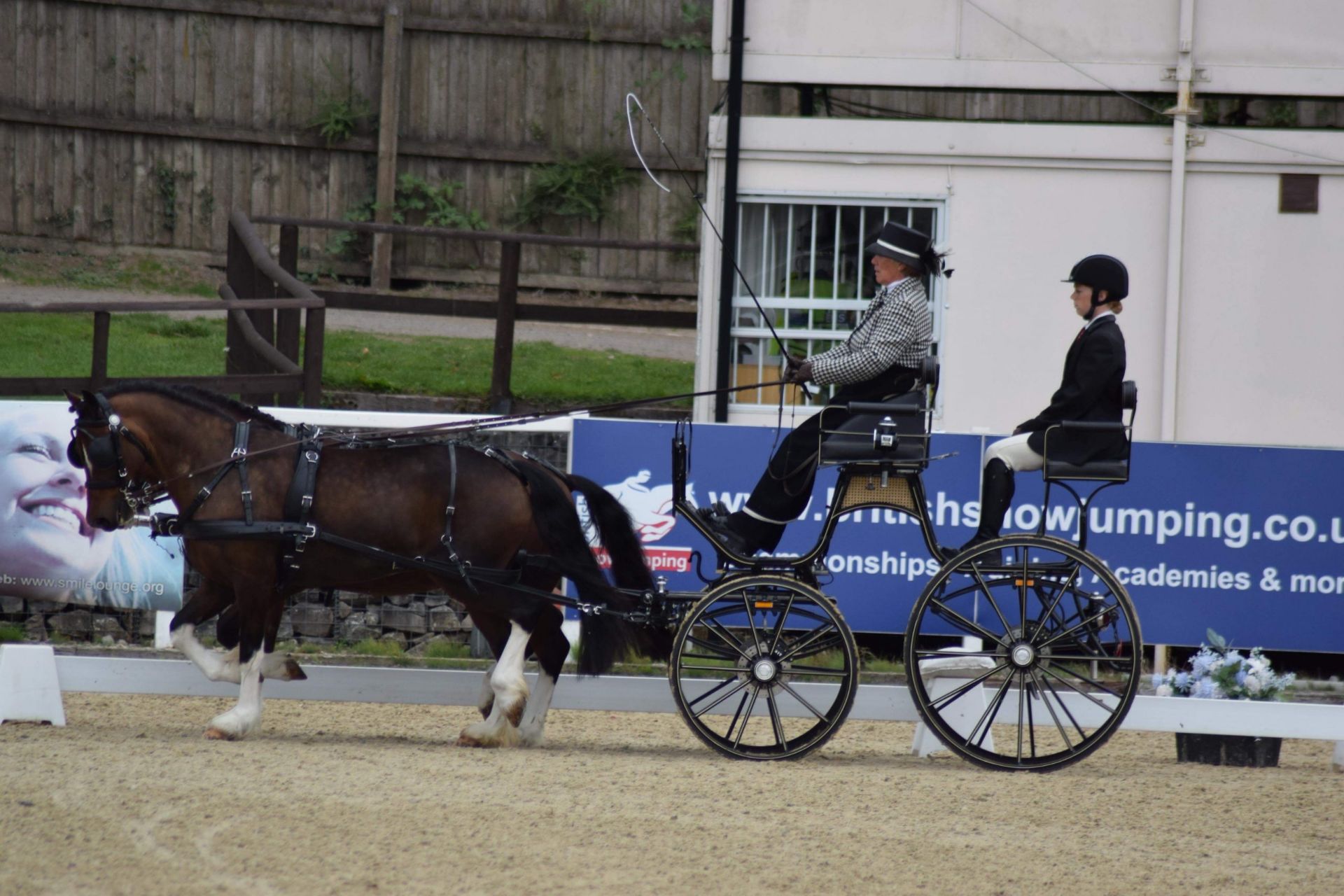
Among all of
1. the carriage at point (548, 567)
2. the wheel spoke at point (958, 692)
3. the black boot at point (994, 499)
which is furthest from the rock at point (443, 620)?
the black boot at point (994, 499)

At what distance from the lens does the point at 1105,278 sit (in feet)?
20.2

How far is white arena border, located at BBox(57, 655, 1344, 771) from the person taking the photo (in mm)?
6582

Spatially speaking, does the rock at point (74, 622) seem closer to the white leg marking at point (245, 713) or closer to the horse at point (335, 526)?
the horse at point (335, 526)

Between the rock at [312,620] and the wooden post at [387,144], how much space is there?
7.31 m

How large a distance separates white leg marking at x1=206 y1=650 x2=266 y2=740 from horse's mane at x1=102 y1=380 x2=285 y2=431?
1.00 m

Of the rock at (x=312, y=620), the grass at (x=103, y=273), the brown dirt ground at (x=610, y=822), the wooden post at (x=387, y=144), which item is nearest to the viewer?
the brown dirt ground at (x=610, y=822)

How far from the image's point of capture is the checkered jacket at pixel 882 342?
241 inches

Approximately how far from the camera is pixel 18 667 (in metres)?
6.62

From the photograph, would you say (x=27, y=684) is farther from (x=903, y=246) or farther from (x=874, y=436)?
(x=903, y=246)

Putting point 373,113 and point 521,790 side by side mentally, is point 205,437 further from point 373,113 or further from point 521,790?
point 373,113

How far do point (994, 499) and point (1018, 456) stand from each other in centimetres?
21

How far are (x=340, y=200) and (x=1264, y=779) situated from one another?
12016 millimetres

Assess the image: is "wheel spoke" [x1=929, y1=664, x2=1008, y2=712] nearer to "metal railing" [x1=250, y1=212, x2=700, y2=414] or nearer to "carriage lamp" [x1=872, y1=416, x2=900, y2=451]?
"carriage lamp" [x1=872, y1=416, x2=900, y2=451]

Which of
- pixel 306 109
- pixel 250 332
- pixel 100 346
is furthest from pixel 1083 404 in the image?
pixel 306 109
